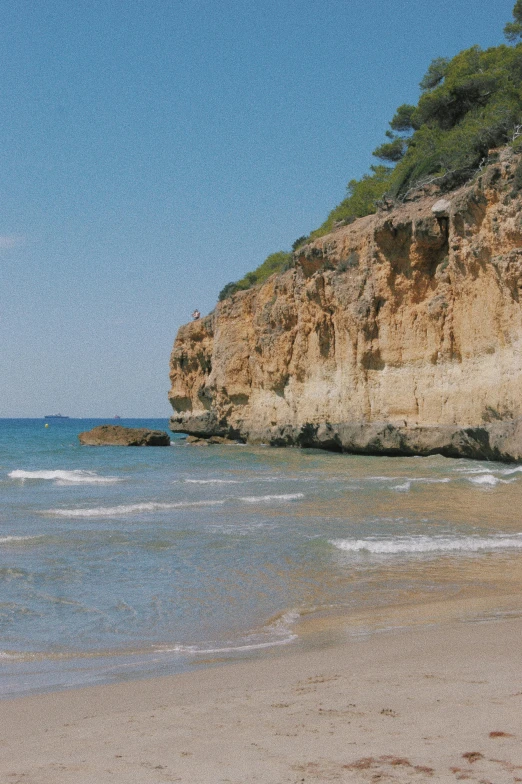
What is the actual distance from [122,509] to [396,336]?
54.2 feet

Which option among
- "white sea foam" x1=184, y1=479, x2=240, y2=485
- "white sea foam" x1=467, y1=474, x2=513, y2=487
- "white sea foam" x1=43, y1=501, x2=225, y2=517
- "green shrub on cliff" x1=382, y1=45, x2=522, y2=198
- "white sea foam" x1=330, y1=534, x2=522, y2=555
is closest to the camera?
"white sea foam" x1=330, y1=534, x2=522, y2=555

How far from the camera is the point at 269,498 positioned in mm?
17594

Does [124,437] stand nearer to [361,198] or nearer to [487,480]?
[361,198]

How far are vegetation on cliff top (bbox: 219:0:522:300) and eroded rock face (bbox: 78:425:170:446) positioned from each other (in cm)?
1039

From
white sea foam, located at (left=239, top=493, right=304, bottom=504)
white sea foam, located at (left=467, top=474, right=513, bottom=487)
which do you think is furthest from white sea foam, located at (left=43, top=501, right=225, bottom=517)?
white sea foam, located at (left=467, top=474, right=513, bottom=487)

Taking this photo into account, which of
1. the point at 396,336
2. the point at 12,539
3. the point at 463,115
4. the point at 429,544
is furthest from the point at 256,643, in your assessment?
the point at 463,115

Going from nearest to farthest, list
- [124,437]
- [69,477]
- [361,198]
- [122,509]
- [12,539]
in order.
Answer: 1. [12,539]
2. [122,509]
3. [69,477]
4. [361,198]
5. [124,437]

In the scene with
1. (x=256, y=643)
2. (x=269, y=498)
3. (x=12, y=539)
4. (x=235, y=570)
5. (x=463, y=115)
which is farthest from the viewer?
(x=463, y=115)

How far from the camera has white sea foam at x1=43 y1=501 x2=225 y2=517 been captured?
51.6 feet

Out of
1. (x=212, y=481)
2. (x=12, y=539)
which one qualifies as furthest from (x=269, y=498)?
(x=12, y=539)

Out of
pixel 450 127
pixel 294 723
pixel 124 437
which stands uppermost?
pixel 450 127

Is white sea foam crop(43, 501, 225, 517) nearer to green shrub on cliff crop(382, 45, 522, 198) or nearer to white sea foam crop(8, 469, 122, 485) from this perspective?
white sea foam crop(8, 469, 122, 485)

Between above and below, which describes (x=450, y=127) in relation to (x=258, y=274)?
above

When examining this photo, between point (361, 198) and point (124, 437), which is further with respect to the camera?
point (124, 437)
